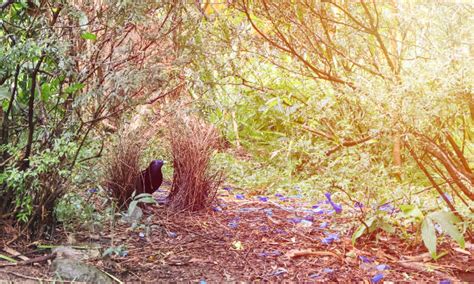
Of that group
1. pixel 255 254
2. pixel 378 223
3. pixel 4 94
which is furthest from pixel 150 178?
pixel 378 223

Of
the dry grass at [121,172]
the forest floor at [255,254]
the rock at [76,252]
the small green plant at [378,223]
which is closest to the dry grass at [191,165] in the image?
the forest floor at [255,254]

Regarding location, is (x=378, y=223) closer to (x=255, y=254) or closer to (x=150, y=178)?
(x=255, y=254)

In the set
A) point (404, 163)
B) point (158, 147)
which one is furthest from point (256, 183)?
point (404, 163)

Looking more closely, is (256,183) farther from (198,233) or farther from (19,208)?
(19,208)

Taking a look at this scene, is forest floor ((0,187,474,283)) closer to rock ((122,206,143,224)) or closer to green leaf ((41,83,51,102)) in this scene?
rock ((122,206,143,224))

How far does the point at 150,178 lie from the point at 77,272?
3.35 feet

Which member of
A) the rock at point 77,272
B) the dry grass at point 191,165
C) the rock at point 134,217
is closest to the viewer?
the rock at point 77,272

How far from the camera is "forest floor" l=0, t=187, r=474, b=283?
2.18m

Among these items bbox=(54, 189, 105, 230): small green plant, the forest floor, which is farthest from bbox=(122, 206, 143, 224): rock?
bbox=(54, 189, 105, 230): small green plant

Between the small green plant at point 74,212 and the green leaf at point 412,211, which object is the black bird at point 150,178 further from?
the green leaf at point 412,211

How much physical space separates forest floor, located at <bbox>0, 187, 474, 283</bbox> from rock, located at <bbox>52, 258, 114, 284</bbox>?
39mm

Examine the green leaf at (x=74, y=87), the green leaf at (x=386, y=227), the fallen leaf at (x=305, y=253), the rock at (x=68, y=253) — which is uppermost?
the green leaf at (x=74, y=87)

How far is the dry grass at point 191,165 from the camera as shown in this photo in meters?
2.98

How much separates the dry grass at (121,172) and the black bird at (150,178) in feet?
0.14
